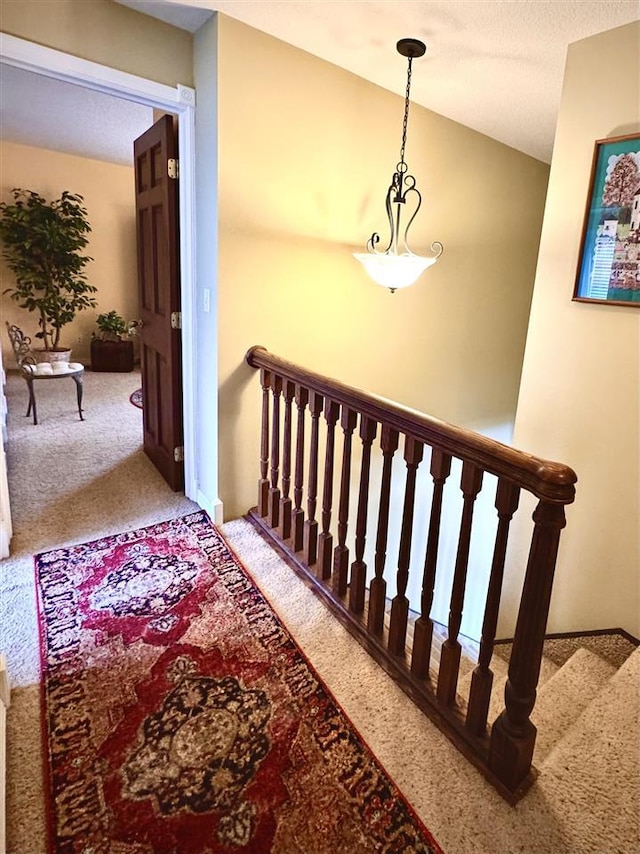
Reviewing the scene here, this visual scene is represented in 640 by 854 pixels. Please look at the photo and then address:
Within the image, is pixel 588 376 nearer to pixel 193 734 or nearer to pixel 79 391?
pixel 193 734

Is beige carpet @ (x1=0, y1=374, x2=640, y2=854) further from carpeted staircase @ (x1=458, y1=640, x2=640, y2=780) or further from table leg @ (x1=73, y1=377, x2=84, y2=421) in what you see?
table leg @ (x1=73, y1=377, x2=84, y2=421)

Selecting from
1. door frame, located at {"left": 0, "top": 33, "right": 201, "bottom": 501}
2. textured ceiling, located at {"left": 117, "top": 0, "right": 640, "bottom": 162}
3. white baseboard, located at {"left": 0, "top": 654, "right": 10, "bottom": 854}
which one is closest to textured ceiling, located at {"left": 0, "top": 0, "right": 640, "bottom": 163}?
textured ceiling, located at {"left": 117, "top": 0, "right": 640, "bottom": 162}

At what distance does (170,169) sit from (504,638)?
3187 millimetres

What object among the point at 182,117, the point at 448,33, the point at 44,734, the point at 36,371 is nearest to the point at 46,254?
the point at 36,371

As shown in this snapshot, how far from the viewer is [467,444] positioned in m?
1.32

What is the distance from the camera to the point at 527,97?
275 centimetres

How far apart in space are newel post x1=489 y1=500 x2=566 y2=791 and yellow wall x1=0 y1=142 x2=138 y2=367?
6.64m

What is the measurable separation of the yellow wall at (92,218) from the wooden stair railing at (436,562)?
521 cm

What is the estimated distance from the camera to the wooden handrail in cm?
111

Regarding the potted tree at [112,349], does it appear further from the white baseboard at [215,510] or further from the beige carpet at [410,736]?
the white baseboard at [215,510]

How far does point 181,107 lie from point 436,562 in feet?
7.79

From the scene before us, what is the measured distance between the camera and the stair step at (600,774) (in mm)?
1207

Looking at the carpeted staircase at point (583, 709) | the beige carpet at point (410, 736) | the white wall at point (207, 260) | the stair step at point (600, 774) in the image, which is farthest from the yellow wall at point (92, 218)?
the stair step at point (600, 774)

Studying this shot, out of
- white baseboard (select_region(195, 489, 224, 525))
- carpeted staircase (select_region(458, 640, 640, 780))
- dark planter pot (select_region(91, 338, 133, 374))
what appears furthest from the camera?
dark planter pot (select_region(91, 338, 133, 374))
